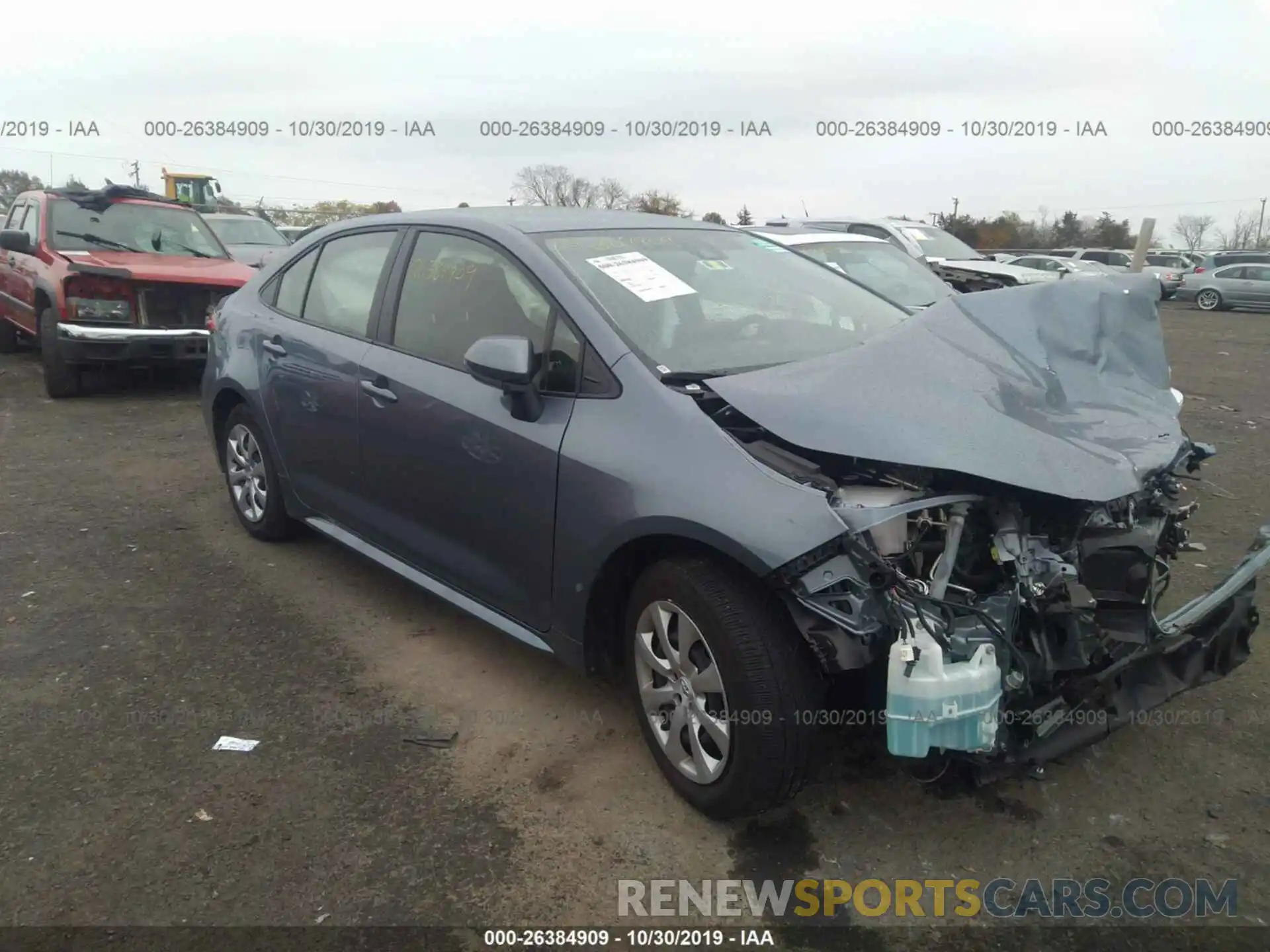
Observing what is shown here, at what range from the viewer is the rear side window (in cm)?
450

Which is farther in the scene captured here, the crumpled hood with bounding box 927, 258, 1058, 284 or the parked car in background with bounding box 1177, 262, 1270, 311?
the parked car in background with bounding box 1177, 262, 1270, 311

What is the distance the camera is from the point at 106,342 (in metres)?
8.21

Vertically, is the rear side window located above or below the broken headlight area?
above

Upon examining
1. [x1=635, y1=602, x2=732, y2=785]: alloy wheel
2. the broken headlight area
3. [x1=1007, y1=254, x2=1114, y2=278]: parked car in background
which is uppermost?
[x1=1007, y1=254, x2=1114, y2=278]: parked car in background

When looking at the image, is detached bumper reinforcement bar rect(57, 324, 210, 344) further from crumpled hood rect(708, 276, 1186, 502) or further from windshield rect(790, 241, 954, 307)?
crumpled hood rect(708, 276, 1186, 502)

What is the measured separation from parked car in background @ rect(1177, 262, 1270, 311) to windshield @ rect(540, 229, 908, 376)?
81.6 ft

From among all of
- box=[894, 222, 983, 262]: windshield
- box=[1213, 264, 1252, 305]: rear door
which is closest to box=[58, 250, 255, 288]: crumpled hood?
box=[894, 222, 983, 262]: windshield

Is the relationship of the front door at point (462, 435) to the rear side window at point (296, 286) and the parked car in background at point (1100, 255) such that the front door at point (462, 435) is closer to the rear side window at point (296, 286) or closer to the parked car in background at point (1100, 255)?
the rear side window at point (296, 286)

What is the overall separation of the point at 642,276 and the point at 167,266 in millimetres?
6776

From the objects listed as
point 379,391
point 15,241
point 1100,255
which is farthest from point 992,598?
point 1100,255

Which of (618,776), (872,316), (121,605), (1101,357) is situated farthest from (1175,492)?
(121,605)

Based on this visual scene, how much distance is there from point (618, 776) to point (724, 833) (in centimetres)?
43

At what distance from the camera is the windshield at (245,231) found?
13.3 meters

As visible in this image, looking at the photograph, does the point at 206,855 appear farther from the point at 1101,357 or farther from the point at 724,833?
the point at 1101,357
